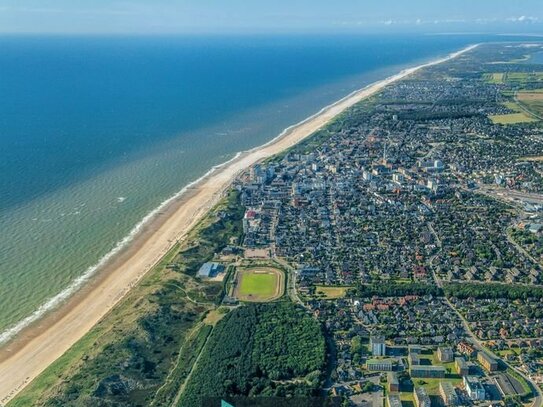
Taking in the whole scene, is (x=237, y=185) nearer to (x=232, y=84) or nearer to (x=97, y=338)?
(x=97, y=338)

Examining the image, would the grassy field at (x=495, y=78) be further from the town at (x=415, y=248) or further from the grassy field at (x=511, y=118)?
the town at (x=415, y=248)

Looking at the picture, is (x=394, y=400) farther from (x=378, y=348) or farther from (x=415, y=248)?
(x=415, y=248)

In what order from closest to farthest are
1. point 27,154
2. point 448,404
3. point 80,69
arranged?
point 448,404 < point 27,154 < point 80,69

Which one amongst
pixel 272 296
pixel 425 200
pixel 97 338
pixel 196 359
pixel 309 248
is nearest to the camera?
pixel 196 359

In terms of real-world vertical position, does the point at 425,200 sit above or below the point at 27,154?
below

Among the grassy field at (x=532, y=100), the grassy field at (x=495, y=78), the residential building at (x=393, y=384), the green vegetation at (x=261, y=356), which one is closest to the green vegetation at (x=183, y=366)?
the green vegetation at (x=261, y=356)

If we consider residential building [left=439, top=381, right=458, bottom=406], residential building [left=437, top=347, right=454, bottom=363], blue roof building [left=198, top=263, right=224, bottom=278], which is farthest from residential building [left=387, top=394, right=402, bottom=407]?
blue roof building [left=198, top=263, right=224, bottom=278]

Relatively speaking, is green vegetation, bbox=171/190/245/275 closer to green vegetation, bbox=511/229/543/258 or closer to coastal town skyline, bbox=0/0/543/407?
coastal town skyline, bbox=0/0/543/407

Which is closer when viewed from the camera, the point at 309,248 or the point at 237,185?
the point at 309,248

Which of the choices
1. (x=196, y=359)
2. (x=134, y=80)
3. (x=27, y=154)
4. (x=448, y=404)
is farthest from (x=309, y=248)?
(x=134, y=80)
